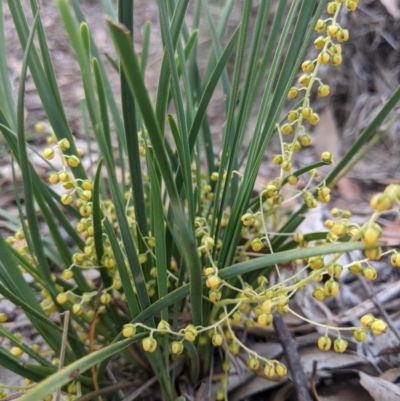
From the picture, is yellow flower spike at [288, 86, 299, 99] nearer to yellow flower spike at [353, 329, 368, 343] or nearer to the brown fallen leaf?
yellow flower spike at [353, 329, 368, 343]

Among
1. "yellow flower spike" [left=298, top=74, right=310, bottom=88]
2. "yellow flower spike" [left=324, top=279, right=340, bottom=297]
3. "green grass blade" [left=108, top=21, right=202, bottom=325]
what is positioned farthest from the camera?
"yellow flower spike" [left=298, top=74, right=310, bottom=88]

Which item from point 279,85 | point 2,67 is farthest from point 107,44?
point 279,85

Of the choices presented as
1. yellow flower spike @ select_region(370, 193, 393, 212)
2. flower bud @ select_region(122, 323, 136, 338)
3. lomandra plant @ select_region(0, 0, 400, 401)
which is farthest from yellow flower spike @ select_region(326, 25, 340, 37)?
flower bud @ select_region(122, 323, 136, 338)

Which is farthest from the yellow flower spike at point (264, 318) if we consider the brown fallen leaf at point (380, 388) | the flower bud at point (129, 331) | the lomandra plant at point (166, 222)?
the brown fallen leaf at point (380, 388)

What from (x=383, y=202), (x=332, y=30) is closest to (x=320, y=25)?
(x=332, y=30)

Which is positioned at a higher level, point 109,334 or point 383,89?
point 383,89

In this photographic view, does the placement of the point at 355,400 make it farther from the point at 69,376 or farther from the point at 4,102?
the point at 4,102
